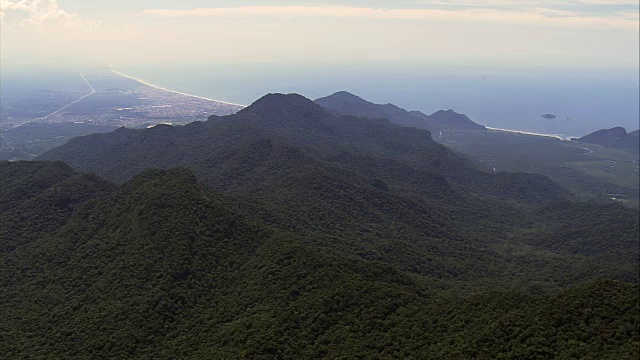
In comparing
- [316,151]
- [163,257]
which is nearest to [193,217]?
[163,257]

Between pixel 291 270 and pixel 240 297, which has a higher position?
pixel 291 270

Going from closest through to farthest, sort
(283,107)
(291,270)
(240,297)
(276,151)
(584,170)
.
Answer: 1. (240,297)
2. (291,270)
3. (276,151)
4. (283,107)
5. (584,170)

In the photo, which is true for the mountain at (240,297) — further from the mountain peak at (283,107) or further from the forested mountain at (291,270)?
the mountain peak at (283,107)

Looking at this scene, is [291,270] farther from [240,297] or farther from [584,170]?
[584,170]

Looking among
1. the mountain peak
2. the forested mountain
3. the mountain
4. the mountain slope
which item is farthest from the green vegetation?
the mountain

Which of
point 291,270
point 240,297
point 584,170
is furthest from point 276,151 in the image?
point 584,170

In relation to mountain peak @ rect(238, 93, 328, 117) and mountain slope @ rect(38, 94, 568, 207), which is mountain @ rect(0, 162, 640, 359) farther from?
mountain peak @ rect(238, 93, 328, 117)
